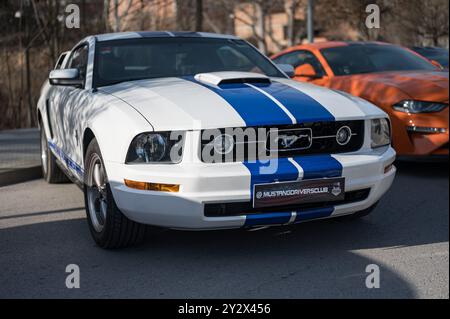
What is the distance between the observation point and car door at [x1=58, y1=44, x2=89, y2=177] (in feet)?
15.6

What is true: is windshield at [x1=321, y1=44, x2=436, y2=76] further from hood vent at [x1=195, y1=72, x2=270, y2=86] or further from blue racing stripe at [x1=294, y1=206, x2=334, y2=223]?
blue racing stripe at [x1=294, y1=206, x2=334, y2=223]

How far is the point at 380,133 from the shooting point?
4.36m

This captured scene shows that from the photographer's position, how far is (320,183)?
382 centimetres

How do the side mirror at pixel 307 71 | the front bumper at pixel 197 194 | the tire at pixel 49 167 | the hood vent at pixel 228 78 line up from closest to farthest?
1. the front bumper at pixel 197 194
2. the hood vent at pixel 228 78
3. the tire at pixel 49 167
4. the side mirror at pixel 307 71

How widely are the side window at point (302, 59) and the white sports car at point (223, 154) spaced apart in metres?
3.22

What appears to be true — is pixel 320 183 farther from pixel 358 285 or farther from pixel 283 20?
pixel 283 20

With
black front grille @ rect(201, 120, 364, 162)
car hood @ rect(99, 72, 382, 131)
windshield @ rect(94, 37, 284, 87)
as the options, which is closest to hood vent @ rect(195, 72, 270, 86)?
car hood @ rect(99, 72, 382, 131)

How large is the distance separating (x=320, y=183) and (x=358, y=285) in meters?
0.65

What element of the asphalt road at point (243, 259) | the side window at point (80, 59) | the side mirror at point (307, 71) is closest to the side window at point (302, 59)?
the side mirror at point (307, 71)

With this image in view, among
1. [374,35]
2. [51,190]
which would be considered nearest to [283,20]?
[374,35]

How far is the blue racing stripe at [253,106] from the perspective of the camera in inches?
150

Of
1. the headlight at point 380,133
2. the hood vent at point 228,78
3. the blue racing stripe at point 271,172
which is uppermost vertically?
the hood vent at point 228,78

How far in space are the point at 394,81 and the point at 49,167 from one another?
3.53m

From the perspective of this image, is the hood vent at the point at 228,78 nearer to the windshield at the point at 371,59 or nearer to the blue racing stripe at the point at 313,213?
the blue racing stripe at the point at 313,213
